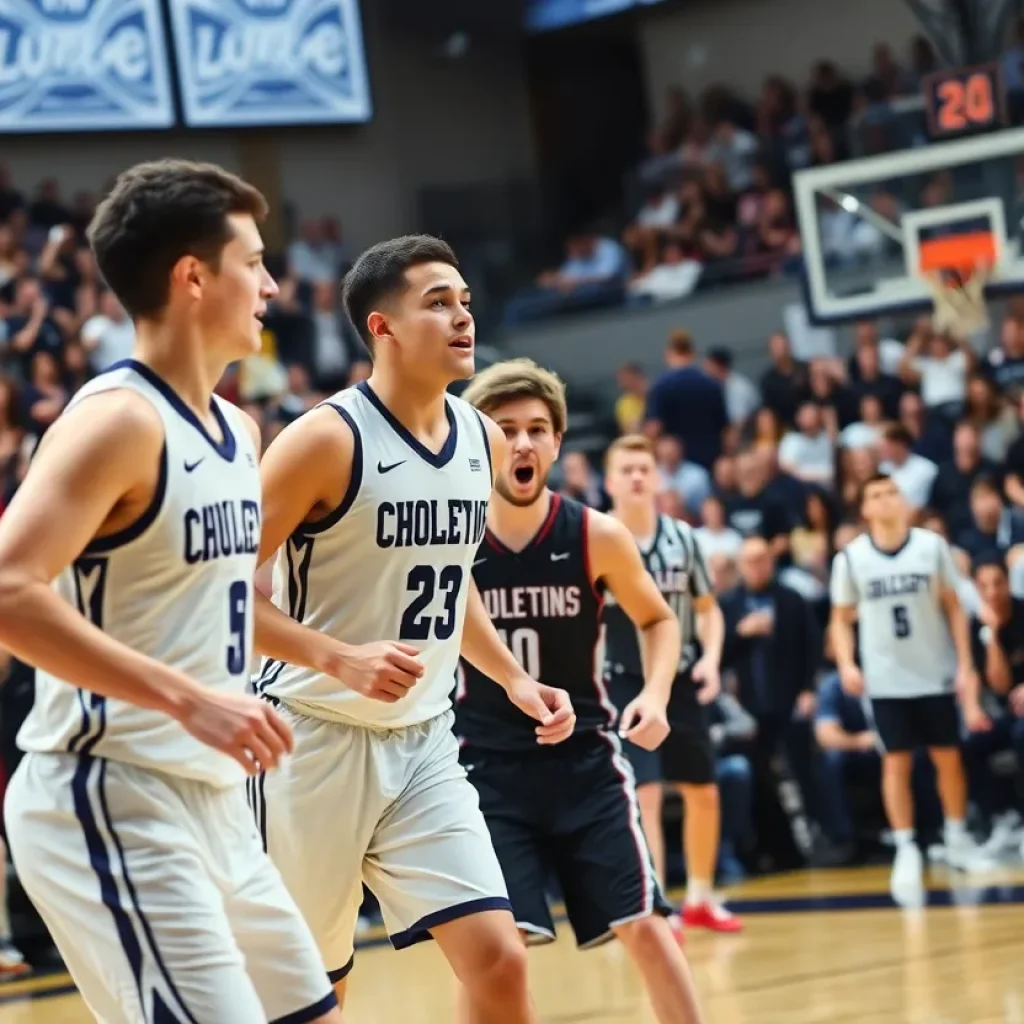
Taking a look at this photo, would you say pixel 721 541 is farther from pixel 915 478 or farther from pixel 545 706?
pixel 545 706

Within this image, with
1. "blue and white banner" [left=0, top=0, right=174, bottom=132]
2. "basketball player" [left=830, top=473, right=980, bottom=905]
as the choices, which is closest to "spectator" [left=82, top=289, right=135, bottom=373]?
"blue and white banner" [left=0, top=0, right=174, bottom=132]

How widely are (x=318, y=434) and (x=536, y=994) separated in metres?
3.61

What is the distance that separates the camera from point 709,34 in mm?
21266

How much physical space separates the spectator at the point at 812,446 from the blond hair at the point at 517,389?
8520mm

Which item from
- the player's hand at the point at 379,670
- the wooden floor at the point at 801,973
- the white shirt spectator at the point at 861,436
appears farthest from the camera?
the white shirt spectator at the point at 861,436

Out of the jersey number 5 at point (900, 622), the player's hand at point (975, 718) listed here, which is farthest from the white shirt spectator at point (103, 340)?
the player's hand at point (975, 718)

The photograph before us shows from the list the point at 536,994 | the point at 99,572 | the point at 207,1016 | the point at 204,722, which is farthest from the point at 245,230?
the point at 536,994

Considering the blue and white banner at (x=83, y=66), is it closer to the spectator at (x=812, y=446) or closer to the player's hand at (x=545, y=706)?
the spectator at (x=812, y=446)

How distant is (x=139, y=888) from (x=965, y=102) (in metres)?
10.8

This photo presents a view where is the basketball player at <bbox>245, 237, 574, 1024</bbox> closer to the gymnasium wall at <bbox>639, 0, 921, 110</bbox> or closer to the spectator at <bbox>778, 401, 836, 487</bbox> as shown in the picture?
the spectator at <bbox>778, 401, 836, 487</bbox>

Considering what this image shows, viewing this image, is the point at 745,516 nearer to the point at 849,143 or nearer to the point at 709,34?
the point at 849,143

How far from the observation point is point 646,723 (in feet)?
15.5

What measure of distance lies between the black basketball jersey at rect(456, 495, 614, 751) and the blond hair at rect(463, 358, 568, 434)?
0.27m

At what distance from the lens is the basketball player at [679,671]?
8305 millimetres
